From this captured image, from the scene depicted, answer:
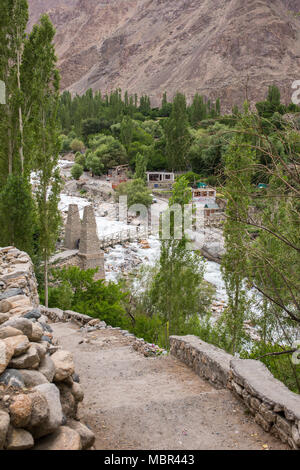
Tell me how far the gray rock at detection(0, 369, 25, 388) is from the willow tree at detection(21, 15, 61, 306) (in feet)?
27.2

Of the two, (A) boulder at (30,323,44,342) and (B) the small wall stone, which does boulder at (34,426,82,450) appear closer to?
(A) boulder at (30,323,44,342)

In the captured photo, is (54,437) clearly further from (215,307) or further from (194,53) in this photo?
(194,53)

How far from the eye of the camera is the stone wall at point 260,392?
2.65m

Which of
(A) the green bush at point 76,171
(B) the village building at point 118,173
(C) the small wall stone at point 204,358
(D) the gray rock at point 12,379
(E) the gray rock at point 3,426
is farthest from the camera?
(A) the green bush at point 76,171

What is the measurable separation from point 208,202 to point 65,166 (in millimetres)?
24344

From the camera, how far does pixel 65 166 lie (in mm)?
47781

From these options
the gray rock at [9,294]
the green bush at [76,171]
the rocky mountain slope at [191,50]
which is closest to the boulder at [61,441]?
the gray rock at [9,294]

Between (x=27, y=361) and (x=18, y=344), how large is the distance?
12cm

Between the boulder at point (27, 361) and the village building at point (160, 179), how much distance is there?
33.4 meters

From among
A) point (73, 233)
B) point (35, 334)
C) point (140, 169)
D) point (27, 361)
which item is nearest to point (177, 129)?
point (140, 169)

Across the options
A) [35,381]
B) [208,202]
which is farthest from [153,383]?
[208,202]

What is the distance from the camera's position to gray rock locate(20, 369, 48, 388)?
2387mm

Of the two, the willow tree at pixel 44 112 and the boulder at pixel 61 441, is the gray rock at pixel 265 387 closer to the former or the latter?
the boulder at pixel 61 441

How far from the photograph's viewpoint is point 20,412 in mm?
2002
